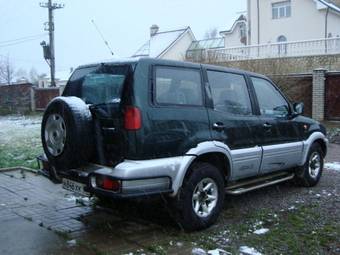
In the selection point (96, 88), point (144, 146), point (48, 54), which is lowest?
point (144, 146)

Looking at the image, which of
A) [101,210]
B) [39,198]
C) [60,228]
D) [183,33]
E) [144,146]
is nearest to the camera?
[144,146]

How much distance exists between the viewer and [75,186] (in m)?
5.12

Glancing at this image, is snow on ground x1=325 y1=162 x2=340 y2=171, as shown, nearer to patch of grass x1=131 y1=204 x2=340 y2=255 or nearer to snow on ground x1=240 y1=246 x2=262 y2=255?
patch of grass x1=131 y1=204 x2=340 y2=255

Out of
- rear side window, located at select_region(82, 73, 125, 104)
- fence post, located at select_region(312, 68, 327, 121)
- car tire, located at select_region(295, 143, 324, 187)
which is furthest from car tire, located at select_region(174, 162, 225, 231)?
fence post, located at select_region(312, 68, 327, 121)

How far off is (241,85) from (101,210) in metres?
2.47

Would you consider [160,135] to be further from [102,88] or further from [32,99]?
[32,99]

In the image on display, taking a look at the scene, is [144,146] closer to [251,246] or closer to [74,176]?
[74,176]

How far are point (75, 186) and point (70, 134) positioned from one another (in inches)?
25.9

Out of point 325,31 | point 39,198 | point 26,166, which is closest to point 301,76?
point 26,166

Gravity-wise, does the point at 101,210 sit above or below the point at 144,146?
below

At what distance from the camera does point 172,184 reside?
495 centimetres

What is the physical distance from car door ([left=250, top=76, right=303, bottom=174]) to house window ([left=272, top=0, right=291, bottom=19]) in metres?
31.0

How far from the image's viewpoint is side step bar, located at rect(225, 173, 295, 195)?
235 inches

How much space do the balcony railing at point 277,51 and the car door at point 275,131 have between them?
17573 millimetres
